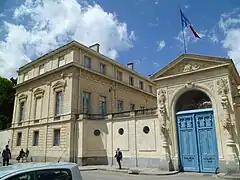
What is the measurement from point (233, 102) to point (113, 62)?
670 inches

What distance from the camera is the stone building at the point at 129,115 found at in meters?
14.4

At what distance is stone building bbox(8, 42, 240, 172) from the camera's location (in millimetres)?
14398

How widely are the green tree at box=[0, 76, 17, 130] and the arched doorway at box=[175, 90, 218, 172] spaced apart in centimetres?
3139

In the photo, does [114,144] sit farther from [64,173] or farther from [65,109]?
[64,173]

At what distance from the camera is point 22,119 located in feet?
92.5

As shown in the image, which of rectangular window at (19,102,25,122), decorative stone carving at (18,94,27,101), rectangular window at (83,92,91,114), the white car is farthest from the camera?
rectangular window at (19,102,25,122)

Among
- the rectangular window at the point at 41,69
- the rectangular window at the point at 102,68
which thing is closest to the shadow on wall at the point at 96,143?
the rectangular window at the point at 102,68

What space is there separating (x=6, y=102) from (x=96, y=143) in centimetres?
2397

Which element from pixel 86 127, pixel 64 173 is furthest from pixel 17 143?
pixel 64 173

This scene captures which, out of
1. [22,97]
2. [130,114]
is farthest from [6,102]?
[130,114]

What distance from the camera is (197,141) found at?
14930 mm

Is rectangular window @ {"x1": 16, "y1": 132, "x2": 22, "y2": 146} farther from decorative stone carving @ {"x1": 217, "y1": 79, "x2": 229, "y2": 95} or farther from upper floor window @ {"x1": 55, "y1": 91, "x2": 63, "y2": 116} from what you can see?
decorative stone carving @ {"x1": 217, "y1": 79, "x2": 229, "y2": 95}

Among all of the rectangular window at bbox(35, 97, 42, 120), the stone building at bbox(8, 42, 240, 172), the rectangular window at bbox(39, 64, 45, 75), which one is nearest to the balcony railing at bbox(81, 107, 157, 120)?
the stone building at bbox(8, 42, 240, 172)

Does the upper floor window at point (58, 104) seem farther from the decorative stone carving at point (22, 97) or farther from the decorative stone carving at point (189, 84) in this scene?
the decorative stone carving at point (189, 84)
